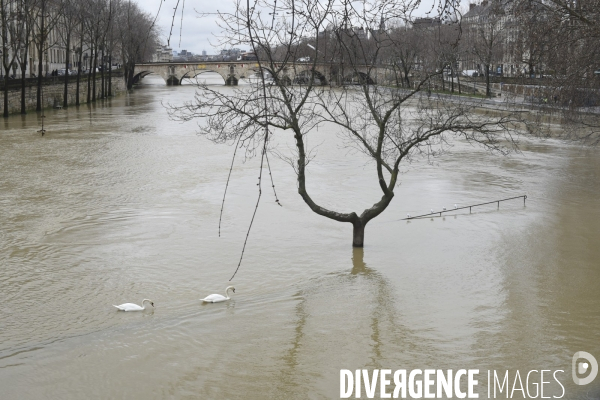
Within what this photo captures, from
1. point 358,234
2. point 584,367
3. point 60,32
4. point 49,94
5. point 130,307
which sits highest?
point 60,32

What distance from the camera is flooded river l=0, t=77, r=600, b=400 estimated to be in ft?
29.0

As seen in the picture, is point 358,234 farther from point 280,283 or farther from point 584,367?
point 584,367

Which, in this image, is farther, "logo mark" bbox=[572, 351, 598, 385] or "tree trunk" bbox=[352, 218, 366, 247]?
"tree trunk" bbox=[352, 218, 366, 247]

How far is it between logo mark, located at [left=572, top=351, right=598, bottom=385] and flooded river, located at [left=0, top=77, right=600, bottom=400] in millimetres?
168

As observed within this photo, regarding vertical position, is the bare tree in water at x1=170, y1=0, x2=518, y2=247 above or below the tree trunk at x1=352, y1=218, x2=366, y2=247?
above

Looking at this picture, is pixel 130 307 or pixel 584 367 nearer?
pixel 584 367

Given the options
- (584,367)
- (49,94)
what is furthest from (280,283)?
(49,94)

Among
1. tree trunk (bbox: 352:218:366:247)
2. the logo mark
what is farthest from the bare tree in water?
the logo mark

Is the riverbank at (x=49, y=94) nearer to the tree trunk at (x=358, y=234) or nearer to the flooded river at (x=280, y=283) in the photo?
the flooded river at (x=280, y=283)

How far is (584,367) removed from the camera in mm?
8852

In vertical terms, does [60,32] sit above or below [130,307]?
above

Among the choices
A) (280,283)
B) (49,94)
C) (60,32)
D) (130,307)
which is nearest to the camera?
(130,307)

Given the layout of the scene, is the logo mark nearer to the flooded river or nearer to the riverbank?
the flooded river

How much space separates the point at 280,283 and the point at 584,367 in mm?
5041
